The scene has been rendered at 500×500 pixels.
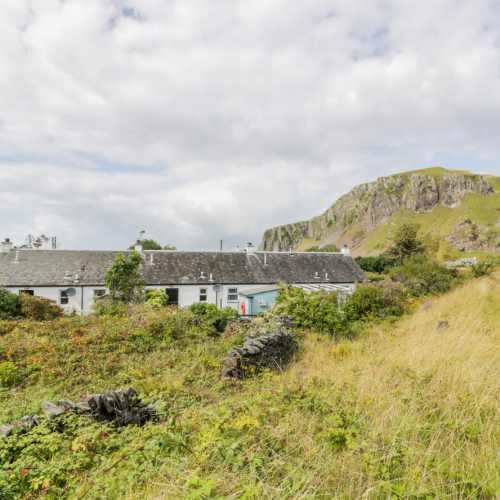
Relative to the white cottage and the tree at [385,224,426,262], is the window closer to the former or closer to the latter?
the white cottage

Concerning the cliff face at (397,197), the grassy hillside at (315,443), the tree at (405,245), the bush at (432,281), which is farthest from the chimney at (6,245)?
the cliff face at (397,197)

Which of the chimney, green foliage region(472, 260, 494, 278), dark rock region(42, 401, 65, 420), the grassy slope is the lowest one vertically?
dark rock region(42, 401, 65, 420)

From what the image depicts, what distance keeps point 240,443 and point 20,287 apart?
25698 mm

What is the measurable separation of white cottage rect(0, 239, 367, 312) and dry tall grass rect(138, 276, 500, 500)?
20496 millimetres

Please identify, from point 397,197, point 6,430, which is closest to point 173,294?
point 6,430

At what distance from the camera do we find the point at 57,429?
450cm

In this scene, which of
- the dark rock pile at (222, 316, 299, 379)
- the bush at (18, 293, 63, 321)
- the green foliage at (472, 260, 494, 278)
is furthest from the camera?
the green foliage at (472, 260, 494, 278)

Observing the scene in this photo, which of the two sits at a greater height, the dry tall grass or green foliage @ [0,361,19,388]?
the dry tall grass

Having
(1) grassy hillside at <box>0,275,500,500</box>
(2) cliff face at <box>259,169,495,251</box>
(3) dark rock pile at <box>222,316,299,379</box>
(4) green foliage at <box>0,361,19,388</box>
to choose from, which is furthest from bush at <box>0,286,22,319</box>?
(2) cliff face at <box>259,169,495,251</box>

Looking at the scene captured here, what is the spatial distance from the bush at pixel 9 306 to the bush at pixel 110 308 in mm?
3759

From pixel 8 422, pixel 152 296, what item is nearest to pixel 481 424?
pixel 8 422

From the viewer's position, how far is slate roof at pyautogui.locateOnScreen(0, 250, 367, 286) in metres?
23.2

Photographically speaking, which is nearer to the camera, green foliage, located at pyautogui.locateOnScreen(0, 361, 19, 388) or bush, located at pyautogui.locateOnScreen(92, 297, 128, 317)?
green foliage, located at pyautogui.locateOnScreen(0, 361, 19, 388)

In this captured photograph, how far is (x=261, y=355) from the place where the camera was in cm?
868
